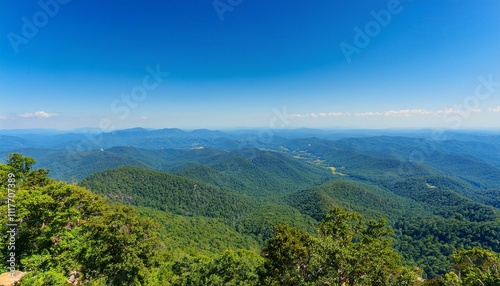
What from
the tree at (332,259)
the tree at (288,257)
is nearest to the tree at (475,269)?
the tree at (332,259)

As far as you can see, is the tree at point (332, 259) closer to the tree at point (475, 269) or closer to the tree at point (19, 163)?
the tree at point (475, 269)

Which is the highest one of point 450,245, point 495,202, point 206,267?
point 206,267

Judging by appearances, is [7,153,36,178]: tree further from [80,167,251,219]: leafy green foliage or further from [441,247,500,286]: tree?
[80,167,251,219]: leafy green foliage

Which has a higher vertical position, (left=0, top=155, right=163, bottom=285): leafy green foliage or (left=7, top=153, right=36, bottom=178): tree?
(left=7, top=153, right=36, bottom=178): tree

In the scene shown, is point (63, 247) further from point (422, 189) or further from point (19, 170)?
point (422, 189)

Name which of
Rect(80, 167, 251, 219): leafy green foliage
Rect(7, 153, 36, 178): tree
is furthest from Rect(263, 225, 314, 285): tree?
Rect(80, 167, 251, 219): leafy green foliage

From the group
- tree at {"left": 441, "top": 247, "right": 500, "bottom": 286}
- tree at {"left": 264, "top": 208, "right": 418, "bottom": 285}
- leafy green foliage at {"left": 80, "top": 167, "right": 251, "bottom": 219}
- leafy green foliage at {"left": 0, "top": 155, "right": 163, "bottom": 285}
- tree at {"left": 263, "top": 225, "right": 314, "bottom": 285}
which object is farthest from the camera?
leafy green foliage at {"left": 80, "top": 167, "right": 251, "bottom": 219}

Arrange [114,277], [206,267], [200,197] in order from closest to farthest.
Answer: [114,277] < [206,267] < [200,197]

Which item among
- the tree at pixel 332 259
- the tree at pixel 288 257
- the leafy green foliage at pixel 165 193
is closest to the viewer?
the tree at pixel 332 259

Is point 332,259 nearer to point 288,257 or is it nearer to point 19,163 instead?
point 288,257

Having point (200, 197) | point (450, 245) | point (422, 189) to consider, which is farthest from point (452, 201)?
point (200, 197)

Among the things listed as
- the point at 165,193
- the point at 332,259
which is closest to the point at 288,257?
the point at 332,259
